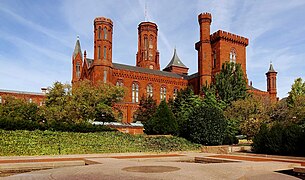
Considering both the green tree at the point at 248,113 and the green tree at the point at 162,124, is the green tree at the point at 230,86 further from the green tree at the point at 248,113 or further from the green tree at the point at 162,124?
the green tree at the point at 162,124

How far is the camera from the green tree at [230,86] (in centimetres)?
4088

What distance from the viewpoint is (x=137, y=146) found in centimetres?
2073

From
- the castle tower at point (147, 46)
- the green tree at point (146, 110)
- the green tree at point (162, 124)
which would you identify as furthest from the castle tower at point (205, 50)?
the green tree at point (162, 124)

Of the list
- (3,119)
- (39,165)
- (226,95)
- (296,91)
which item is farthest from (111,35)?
(39,165)

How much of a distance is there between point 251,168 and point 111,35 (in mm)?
43354

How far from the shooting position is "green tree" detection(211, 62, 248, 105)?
134 ft

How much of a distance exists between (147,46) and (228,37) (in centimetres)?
2363

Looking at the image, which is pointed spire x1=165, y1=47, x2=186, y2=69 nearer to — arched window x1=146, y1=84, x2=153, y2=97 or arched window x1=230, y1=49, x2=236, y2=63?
arched window x1=146, y1=84, x2=153, y2=97

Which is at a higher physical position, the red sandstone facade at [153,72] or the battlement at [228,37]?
the battlement at [228,37]

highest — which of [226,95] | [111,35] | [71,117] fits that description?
[111,35]

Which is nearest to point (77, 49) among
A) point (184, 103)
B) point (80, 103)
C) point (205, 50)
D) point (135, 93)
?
point (135, 93)

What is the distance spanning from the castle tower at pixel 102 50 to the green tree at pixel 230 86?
17.4m

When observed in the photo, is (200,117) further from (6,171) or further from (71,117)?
(6,171)

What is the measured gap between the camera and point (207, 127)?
2214cm
